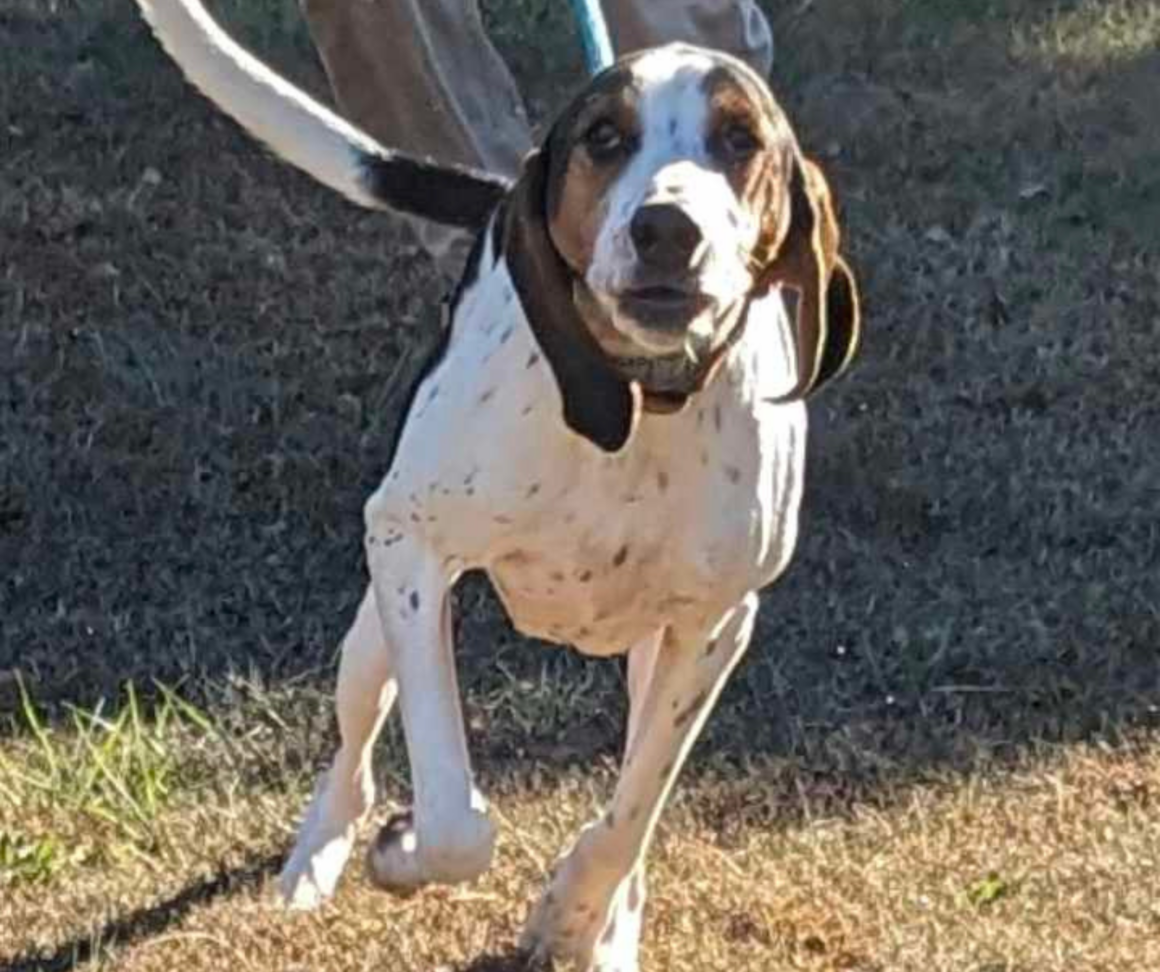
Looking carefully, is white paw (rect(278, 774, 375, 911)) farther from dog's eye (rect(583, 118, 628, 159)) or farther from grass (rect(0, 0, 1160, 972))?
dog's eye (rect(583, 118, 628, 159))

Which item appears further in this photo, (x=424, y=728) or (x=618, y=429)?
(x=424, y=728)

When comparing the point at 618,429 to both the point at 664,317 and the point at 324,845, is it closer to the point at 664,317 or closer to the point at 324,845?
the point at 664,317

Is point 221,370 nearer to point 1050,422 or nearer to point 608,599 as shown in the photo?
point 1050,422

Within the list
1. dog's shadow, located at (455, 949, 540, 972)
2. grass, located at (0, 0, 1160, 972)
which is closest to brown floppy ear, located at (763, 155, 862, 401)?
dog's shadow, located at (455, 949, 540, 972)

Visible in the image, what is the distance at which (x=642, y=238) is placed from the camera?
11.1 feet

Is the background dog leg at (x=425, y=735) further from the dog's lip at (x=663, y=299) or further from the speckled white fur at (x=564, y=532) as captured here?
the dog's lip at (x=663, y=299)

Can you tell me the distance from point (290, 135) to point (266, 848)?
101 centimetres

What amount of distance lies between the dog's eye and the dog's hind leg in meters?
0.86

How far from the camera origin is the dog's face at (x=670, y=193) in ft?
11.2

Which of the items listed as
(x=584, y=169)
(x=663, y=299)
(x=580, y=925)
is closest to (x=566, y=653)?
(x=580, y=925)

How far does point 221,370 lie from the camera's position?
21.8 ft

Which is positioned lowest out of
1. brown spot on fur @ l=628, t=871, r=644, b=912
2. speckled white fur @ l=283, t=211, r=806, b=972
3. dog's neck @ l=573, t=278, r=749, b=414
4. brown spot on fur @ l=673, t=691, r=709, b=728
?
brown spot on fur @ l=628, t=871, r=644, b=912

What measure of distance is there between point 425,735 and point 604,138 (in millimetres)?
727

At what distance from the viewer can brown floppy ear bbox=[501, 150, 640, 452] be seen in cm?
359
